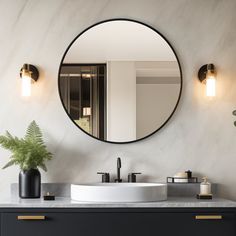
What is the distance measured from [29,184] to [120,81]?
0.90 meters

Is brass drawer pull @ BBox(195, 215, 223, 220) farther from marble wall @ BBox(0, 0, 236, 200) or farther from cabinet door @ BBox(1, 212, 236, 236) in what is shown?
marble wall @ BBox(0, 0, 236, 200)

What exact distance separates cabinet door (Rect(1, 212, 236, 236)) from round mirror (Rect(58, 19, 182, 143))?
2.35 feet

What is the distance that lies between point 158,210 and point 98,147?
0.76 m

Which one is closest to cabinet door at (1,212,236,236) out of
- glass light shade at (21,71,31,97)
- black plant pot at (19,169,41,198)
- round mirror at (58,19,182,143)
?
black plant pot at (19,169,41,198)

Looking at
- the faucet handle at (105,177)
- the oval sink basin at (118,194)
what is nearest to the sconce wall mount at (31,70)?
the faucet handle at (105,177)

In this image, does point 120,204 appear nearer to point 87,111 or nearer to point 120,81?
point 87,111

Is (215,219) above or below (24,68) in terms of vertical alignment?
below

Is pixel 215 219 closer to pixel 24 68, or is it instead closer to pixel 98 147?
pixel 98 147

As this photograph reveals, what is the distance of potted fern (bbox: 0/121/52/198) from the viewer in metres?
3.16

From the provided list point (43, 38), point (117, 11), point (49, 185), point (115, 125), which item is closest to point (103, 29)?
point (117, 11)

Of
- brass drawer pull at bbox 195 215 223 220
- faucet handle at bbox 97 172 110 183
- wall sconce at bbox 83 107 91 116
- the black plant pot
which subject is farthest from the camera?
wall sconce at bbox 83 107 91 116

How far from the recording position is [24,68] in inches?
133

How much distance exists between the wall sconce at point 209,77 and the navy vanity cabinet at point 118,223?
2.91 ft

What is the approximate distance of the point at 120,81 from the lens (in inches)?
136
